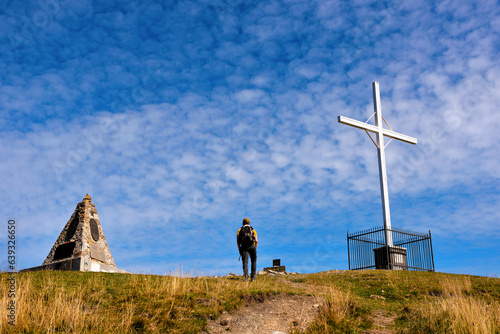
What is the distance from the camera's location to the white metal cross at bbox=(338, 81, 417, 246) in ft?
66.2

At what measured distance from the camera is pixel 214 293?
34.1 ft

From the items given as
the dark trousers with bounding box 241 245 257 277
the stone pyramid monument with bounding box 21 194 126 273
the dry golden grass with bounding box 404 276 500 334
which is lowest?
the dry golden grass with bounding box 404 276 500 334

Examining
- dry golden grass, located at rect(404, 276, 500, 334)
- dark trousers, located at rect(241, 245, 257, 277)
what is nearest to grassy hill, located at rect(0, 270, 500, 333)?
dry golden grass, located at rect(404, 276, 500, 334)

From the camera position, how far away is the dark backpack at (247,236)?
43.2 ft

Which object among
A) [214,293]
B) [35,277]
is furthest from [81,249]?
[214,293]

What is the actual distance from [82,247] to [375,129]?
1502 centimetres

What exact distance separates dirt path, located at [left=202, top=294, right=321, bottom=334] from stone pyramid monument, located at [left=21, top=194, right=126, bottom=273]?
34.2 feet

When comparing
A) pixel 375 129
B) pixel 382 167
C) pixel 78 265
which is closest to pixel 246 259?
pixel 78 265

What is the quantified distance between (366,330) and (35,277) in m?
8.92

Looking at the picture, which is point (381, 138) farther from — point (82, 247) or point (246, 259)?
point (82, 247)

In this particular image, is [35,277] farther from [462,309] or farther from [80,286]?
[462,309]

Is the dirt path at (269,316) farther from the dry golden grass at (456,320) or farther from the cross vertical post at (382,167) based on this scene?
the cross vertical post at (382,167)

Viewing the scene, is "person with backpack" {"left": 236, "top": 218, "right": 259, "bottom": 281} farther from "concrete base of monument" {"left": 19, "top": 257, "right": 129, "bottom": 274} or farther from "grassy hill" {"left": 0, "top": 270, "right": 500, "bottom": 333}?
"concrete base of monument" {"left": 19, "top": 257, "right": 129, "bottom": 274}

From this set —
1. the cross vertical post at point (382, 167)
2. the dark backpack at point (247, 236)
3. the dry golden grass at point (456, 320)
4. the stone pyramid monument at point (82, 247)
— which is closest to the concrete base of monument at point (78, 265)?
the stone pyramid monument at point (82, 247)
